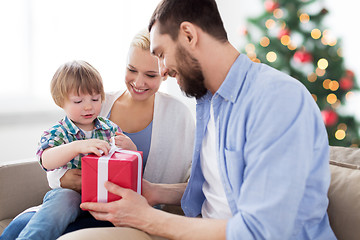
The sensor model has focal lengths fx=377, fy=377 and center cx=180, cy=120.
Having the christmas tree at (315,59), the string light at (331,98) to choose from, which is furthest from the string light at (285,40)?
the string light at (331,98)

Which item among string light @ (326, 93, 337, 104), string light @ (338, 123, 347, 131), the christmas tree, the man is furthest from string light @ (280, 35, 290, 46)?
the man

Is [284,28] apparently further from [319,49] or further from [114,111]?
[114,111]

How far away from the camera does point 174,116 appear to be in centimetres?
195

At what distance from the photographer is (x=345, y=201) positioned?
1299 millimetres

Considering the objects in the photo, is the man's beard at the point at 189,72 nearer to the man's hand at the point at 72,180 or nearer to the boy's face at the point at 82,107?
the boy's face at the point at 82,107

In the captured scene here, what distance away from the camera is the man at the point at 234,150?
1.06 metres

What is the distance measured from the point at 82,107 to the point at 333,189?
103 centimetres

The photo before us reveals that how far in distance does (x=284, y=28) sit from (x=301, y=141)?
219 cm

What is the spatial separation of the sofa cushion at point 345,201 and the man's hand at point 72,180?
0.96 meters

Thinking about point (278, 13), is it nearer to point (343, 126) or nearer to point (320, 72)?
point (320, 72)

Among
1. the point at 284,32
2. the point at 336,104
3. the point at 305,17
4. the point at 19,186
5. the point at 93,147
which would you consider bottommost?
the point at 19,186

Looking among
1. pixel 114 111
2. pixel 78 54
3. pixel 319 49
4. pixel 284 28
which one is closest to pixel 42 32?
pixel 78 54

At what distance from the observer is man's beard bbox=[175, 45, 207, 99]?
135 centimetres

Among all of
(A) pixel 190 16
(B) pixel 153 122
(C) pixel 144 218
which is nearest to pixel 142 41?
(B) pixel 153 122
